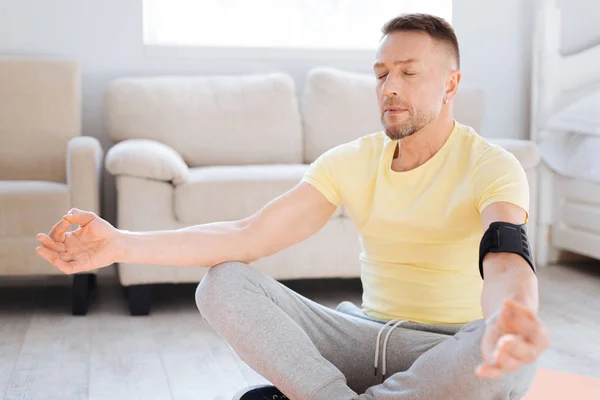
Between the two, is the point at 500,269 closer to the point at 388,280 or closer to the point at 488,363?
the point at 488,363

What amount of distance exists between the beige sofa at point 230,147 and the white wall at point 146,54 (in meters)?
0.29

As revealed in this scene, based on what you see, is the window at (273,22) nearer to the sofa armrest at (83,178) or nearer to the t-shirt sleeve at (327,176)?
the sofa armrest at (83,178)

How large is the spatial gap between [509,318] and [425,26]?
862 mm

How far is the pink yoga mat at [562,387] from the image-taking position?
198cm

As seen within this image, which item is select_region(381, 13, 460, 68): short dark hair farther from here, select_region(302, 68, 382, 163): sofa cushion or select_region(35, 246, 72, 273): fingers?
select_region(302, 68, 382, 163): sofa cushion

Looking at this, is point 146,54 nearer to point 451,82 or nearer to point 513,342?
point 451,82

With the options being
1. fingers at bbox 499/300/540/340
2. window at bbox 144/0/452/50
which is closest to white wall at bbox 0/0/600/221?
window at bbox 144/0/452/50

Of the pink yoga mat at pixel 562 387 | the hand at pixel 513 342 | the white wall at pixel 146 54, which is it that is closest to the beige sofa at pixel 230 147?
the white wall at pixel 146 54

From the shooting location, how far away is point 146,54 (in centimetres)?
412

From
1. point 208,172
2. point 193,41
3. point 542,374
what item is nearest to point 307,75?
point 193,41

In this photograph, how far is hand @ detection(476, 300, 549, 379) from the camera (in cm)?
103

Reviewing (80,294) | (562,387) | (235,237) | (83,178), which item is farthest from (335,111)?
(235,237)

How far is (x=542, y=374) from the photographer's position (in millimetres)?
2156

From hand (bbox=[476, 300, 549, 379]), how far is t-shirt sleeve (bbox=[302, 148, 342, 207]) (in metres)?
0.80
